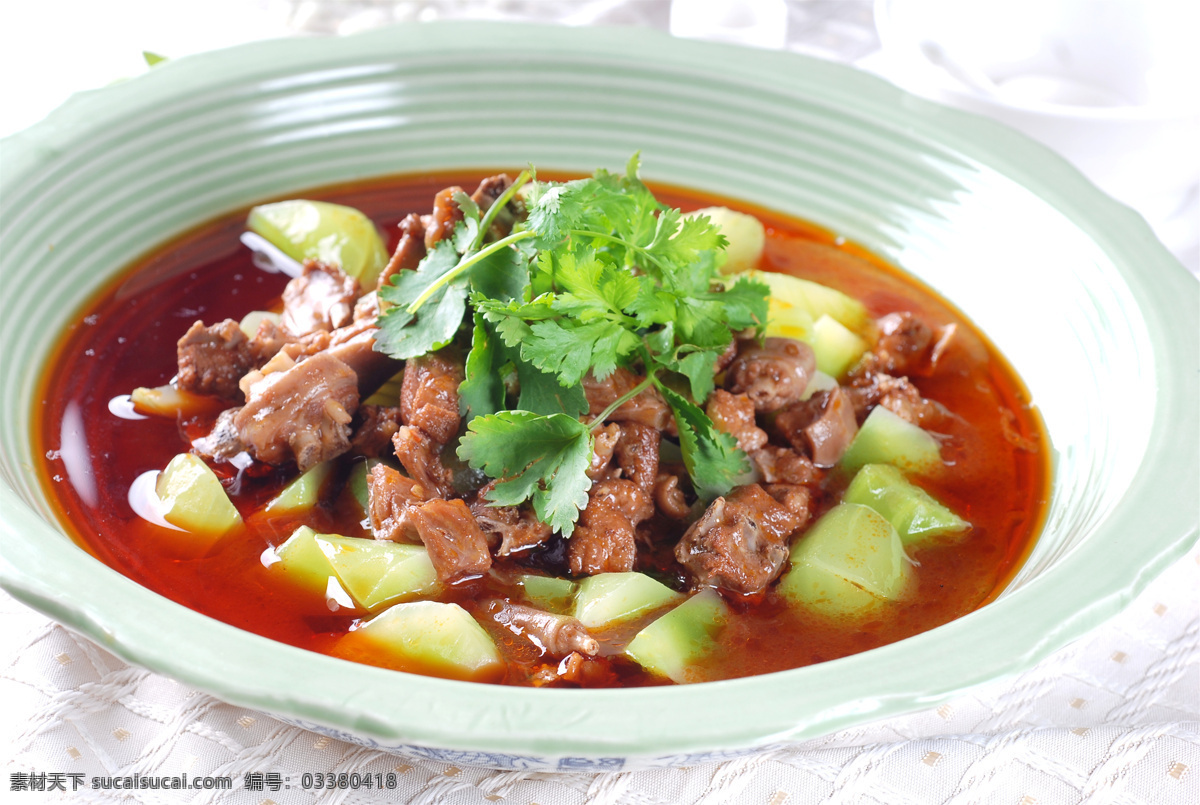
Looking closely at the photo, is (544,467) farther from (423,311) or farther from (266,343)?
(266,343)

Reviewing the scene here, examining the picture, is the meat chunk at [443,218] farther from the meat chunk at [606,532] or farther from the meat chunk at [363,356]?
the meat chunk at [606,532]

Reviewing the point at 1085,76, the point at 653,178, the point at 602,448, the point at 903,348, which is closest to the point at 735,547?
the point at 602,448

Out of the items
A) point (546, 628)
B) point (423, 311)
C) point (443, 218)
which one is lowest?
point (546, 628)

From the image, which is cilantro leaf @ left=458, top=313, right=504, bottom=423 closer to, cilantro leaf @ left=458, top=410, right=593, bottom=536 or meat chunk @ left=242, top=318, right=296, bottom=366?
cilantro leaf @ left=458, top=410, right=593, bottom=536

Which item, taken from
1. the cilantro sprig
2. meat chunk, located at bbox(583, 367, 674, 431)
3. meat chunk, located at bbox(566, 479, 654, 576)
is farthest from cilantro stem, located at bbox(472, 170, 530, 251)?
meat chunk, located at bbox(566, 479, 654, 576)

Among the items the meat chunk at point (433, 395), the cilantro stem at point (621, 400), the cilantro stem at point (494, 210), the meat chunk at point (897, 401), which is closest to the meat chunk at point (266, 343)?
the meat chunk at point (433, 395)

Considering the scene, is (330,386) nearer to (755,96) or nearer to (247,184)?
(247,184)

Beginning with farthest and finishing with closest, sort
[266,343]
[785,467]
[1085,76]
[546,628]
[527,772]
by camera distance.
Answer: [1085,76], [266,343], [785,467], [546,628], [527,772]
